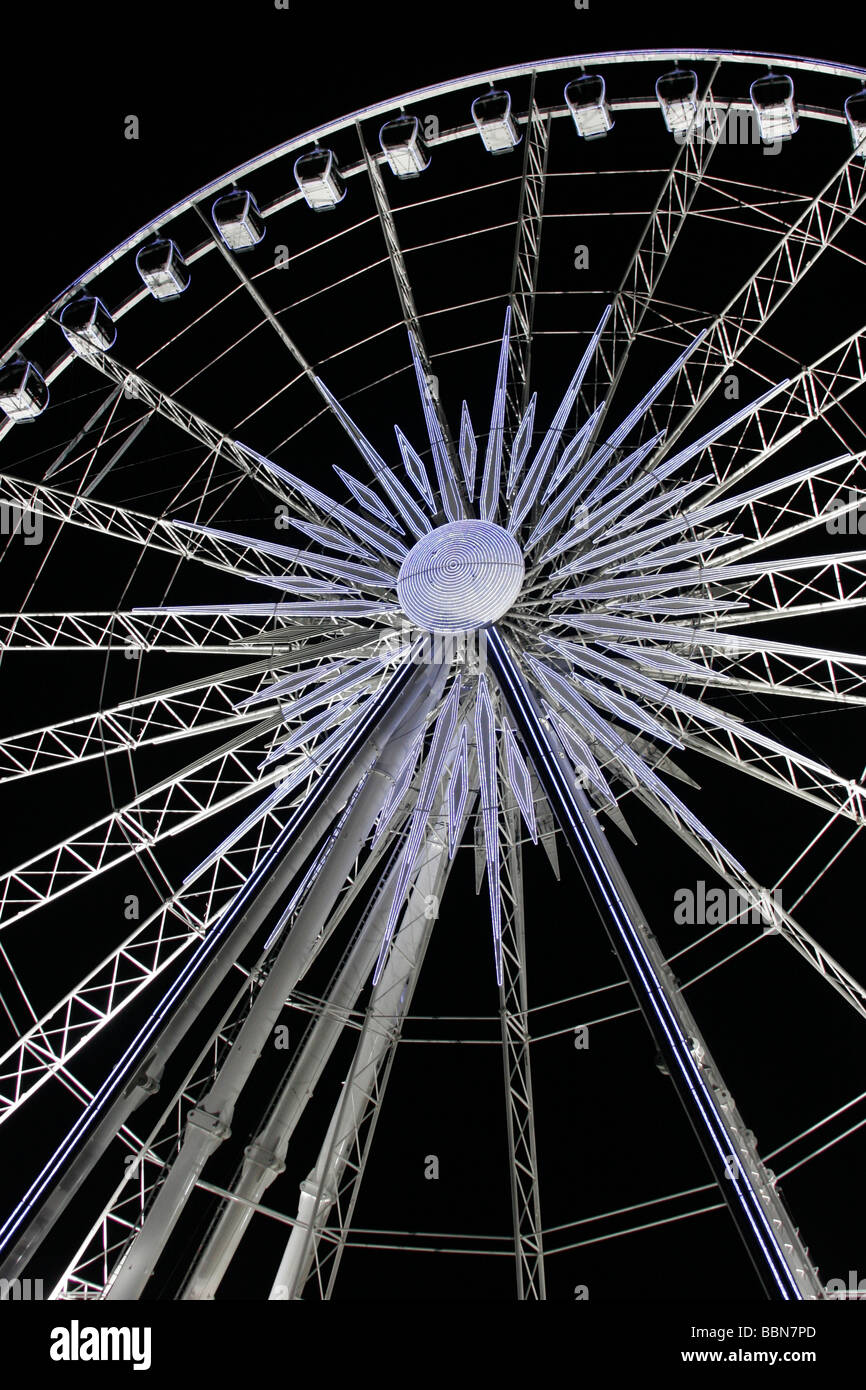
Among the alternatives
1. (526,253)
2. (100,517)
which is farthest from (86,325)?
(526,253)

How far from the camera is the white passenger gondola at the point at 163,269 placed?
21.5 meters

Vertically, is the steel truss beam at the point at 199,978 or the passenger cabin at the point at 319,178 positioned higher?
the passenger cabin at the point at 319,178

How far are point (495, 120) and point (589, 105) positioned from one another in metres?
1.57

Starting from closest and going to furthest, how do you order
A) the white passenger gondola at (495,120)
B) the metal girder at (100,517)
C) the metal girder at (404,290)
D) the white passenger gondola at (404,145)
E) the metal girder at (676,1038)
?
1. the metal girder at (676,1038)
2. the metal girder at (404,290)
3. the metal girder at (100,517)
4. the white passenger gondola at (404,145)
5. the white passenger gondola at (495,120)

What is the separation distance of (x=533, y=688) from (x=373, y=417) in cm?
1785

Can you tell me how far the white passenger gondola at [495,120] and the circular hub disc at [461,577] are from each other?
7.13 meters

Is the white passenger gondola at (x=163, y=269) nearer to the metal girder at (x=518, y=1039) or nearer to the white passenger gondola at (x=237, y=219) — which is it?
the white passenger gondola at (x=237, y=219)

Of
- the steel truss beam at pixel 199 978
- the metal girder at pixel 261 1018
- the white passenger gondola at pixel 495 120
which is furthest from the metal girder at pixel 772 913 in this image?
the white passenger gondola at pixel 495 120

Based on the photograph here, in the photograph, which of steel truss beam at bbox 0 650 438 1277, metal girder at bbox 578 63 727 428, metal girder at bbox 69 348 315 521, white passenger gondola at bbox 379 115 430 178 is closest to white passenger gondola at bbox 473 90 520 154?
white passenger gondola at bbox 379 115 430 178

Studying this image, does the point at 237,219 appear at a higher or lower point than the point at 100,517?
higher

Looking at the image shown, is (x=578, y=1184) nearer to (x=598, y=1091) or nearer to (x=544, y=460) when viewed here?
(x=598, y=1091)

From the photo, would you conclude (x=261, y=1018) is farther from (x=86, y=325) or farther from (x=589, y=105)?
(x=589, y=105)

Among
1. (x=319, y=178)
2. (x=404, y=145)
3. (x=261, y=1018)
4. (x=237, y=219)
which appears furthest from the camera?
(x=237, y=219)

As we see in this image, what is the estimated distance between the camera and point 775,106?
1920cm
